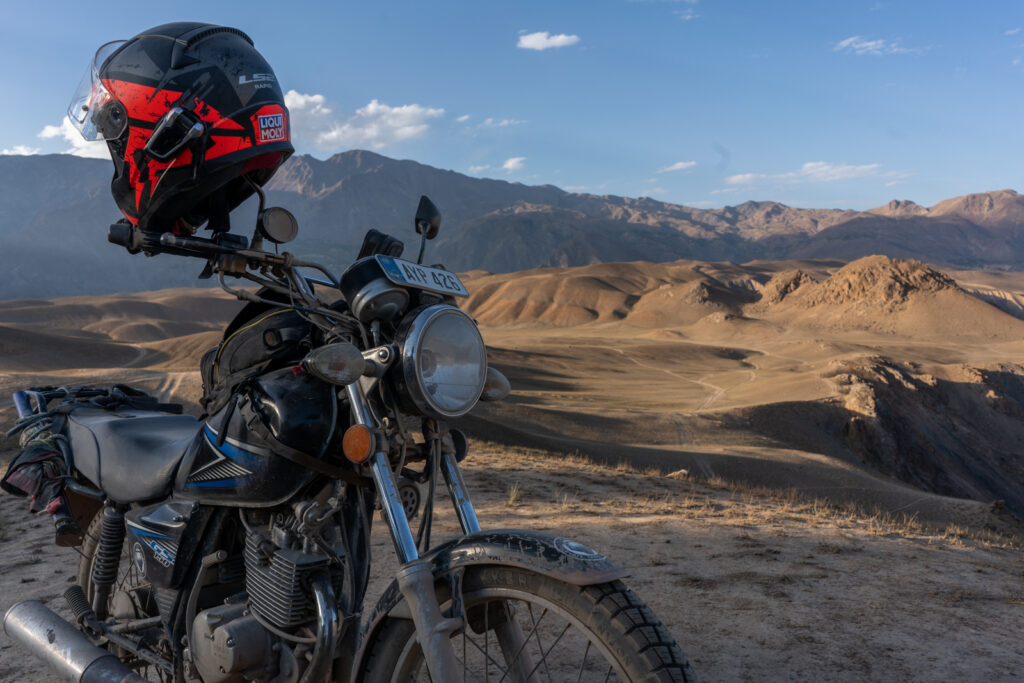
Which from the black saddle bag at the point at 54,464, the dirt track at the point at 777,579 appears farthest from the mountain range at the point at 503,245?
the black saddle bag at the point at 54,464

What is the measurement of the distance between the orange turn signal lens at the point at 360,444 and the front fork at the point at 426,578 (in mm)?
33

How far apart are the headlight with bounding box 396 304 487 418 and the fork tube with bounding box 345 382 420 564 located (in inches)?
6.0

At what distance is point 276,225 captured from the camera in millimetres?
2393

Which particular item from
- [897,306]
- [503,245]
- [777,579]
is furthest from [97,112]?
[503,245]

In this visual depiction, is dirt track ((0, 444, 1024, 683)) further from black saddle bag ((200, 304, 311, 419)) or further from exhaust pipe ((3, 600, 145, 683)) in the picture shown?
black saddle bag ((200, 304, 311, 419))

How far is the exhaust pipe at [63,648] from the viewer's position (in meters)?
2.38

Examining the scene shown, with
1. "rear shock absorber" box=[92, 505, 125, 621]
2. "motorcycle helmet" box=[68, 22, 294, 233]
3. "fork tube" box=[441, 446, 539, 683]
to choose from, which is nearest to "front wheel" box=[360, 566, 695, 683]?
"fork tube" box=[441, 446, 539, 683]

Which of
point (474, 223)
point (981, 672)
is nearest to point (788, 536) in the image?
point (981, 672)

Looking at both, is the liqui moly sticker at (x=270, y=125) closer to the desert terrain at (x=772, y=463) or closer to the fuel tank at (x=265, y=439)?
the fuel tank at (x=265, y=439)

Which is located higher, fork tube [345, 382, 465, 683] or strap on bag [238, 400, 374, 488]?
strap on bag [238, 400, 374, 488]

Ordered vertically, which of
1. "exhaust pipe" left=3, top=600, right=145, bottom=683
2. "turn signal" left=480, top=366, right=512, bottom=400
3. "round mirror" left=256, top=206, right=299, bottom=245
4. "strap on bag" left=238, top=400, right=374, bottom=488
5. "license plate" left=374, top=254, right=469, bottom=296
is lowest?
"exhaust pipe" left=3, top=600, right=145, bottom=683

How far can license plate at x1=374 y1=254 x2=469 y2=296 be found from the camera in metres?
2.16

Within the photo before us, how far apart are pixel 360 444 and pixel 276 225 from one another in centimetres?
83

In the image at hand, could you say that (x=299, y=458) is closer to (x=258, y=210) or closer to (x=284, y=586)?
(x=284, y=586)
